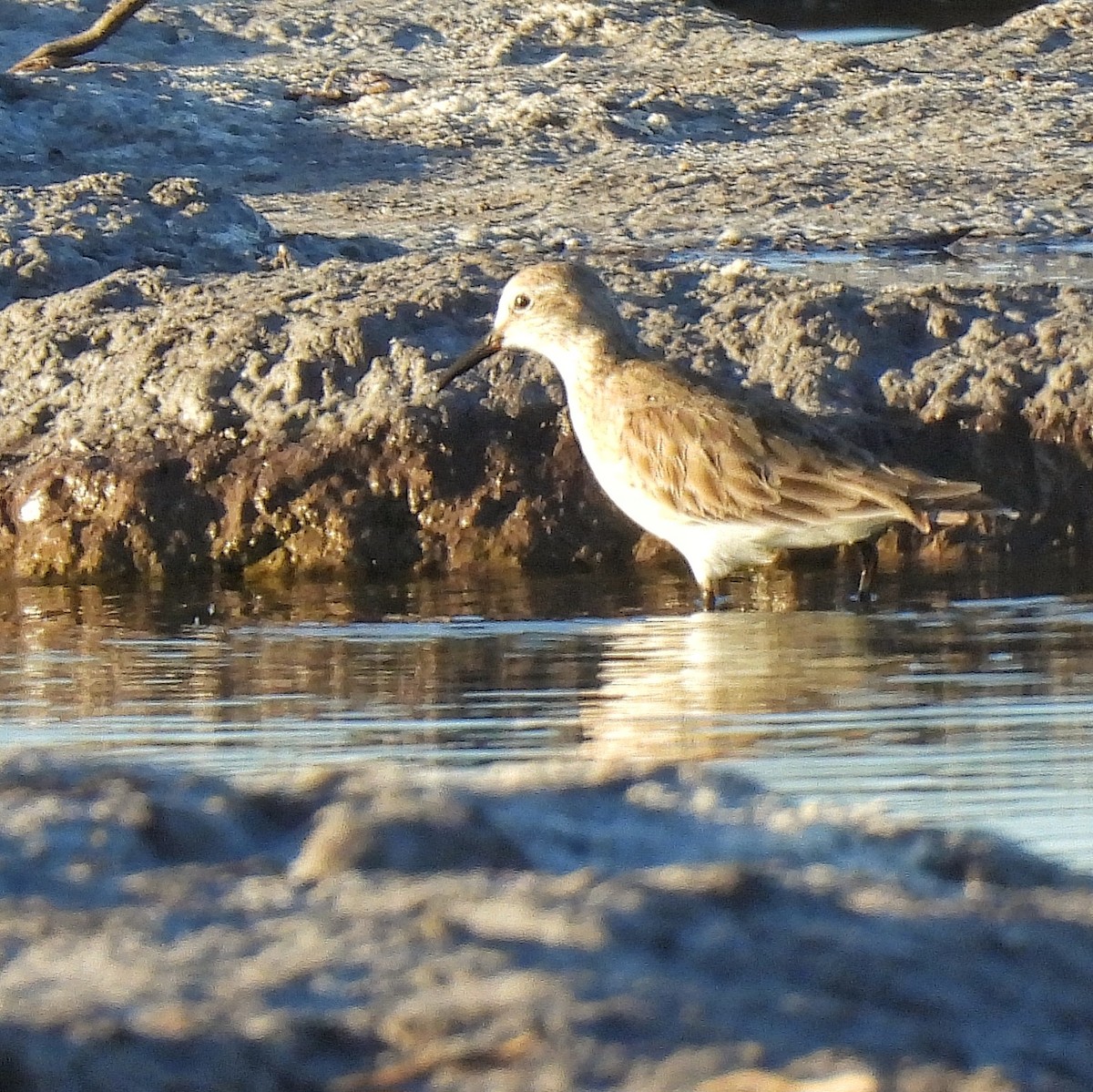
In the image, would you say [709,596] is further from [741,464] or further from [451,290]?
[451,290]

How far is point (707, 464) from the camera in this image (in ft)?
A: 20.5

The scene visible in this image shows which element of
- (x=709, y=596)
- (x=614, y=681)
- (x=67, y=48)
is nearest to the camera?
(x=614, y=681)

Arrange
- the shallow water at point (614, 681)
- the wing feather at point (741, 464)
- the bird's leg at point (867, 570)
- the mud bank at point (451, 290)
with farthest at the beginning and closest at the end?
1. the mud bank at point (451, 290)
2. the wing feather at point (741, 464)
3. the bird's leg at point (867, 570)
4. the shallow water at point (614, 681)

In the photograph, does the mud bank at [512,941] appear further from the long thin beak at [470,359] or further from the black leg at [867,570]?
the long thin beak at [470,359]

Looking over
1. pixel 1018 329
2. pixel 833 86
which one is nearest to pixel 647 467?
pixel 1018 329

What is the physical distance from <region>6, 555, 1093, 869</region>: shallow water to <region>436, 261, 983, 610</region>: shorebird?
16 cm

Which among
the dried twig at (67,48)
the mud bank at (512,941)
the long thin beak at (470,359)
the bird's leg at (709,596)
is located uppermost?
the dried twig at (67,48)

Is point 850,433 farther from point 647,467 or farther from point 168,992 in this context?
point 168,992

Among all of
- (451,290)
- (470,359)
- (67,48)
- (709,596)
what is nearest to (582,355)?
(470,359)

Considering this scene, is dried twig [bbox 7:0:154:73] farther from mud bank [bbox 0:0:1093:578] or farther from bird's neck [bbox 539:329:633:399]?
bird's neck [bbox 539:329:633:399]

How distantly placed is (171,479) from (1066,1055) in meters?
4.90

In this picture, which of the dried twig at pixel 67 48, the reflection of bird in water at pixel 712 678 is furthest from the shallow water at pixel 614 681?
the dried twig at pixel 67 48

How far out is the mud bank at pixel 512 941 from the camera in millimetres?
1758

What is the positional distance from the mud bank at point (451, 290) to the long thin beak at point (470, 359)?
0.07 m
